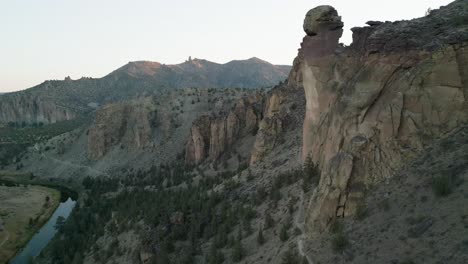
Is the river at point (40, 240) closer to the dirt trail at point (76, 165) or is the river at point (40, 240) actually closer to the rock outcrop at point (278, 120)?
the dirt trail at point (76, 165)

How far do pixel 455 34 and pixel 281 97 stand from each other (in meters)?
31.3

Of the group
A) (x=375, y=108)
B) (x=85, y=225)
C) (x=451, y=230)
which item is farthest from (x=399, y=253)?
(x=85, y=225)

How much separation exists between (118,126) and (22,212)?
116 ft

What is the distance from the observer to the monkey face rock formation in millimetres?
20047

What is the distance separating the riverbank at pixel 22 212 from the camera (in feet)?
183

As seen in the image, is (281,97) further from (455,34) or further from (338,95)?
(455,34)

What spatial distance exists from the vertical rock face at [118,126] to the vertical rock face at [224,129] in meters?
28.0

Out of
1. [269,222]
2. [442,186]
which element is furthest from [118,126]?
[442,186]

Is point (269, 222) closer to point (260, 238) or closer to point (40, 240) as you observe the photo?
point (260, 238)

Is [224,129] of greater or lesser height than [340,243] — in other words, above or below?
below

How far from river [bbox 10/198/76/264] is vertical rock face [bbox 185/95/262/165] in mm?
23620

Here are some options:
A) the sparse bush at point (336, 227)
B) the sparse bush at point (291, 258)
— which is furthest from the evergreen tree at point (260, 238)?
the sparse bush at point (336, 227)

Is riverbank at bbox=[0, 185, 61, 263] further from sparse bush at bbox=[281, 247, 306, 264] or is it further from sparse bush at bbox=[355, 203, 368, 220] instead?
sparse bush at bbox=[355, 203, 368, 220]

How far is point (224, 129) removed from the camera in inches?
2510
